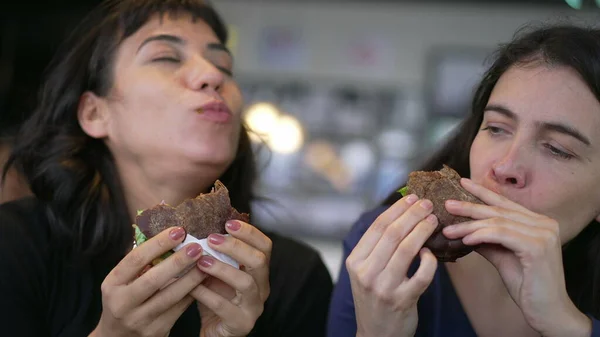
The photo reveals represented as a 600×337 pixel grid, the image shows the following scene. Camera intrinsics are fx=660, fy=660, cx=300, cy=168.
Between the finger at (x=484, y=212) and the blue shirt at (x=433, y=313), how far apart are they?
441 mm

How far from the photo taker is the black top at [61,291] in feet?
6.26

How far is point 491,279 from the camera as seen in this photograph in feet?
6.25

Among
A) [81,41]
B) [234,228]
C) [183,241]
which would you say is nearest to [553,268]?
[234,228]

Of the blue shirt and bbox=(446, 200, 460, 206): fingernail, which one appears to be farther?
the blue shirt

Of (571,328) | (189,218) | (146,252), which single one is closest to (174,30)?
(189,218)

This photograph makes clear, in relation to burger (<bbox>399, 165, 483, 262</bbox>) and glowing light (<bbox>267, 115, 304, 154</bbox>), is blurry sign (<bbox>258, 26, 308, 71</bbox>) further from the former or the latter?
burger (<bbox>399, 165, 483, 262</bbox>)

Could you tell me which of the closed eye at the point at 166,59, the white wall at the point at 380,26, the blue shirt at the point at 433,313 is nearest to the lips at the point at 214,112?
the closed eye at the point at 166,59

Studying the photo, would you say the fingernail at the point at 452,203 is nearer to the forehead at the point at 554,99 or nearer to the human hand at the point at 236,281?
the forehead at the point at 554,99

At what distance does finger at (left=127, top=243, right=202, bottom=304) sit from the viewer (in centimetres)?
151

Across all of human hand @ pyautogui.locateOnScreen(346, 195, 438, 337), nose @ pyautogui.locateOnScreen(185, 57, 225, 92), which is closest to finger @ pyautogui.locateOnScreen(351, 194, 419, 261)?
human hand @ pyautogui.locateOnScreen(346, 195, 438, 337)

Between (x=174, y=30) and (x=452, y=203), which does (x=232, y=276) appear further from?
(x=174, y=30)

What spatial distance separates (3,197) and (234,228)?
4.15ft

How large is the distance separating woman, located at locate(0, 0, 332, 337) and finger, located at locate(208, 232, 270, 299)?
0.07 feet

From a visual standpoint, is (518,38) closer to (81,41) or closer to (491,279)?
(491,279)
